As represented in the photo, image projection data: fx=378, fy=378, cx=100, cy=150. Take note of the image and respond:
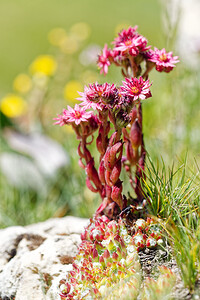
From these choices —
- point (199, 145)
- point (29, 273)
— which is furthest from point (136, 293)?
point (199, 145)

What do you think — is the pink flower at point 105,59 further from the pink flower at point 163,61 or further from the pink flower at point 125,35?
the pink flower at point 163,61

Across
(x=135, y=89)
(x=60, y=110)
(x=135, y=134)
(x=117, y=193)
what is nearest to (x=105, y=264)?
(x=117, y=193)

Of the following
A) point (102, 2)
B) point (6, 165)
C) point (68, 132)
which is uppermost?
point (102, 2)

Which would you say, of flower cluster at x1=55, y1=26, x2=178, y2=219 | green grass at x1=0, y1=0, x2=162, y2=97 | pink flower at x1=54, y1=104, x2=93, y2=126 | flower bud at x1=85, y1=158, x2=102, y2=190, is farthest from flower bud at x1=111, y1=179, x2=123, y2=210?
green grass at x1=0, y1=0, x2=162, y2=97

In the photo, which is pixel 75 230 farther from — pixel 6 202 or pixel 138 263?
pixel 6 202

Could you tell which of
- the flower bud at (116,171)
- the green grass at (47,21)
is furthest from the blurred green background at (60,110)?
the flower bud at (116,171)
